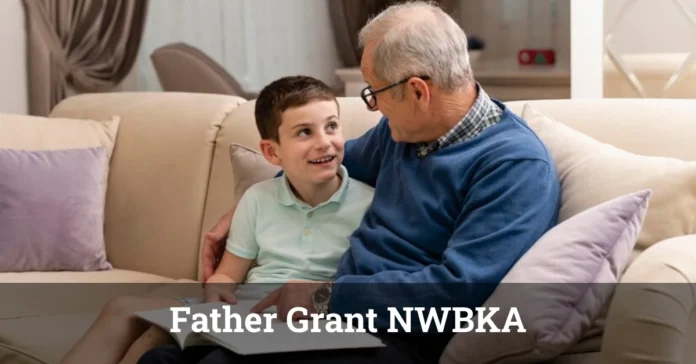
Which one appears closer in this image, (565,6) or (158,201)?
(158,201)

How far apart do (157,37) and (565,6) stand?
2.05 metres

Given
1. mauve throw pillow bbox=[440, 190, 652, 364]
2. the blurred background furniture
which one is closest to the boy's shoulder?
mauve throw pillow bbox=[440, 190, 652, 364]

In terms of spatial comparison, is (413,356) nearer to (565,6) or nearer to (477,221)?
(477,221)

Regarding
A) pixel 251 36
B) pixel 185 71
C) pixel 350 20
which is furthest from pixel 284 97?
pixel 350 20

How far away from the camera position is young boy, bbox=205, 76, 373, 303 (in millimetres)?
2090

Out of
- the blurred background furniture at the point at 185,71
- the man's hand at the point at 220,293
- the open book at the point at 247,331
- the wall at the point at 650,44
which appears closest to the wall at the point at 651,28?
the wall at the point at 650,44

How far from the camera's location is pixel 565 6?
488 cm

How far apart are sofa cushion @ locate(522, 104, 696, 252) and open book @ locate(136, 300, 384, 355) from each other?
1.67ft

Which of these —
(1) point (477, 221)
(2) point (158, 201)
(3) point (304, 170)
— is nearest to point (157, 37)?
(2) point (158, 201)

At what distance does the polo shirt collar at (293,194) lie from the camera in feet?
6.98

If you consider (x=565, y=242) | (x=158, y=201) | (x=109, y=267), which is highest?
(x=565, y=242)

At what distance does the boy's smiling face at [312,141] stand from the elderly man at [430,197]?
0.34 ft

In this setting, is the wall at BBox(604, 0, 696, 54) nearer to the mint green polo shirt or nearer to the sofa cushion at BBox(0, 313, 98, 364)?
the mint green polo shirt

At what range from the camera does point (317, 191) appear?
7.02ft
